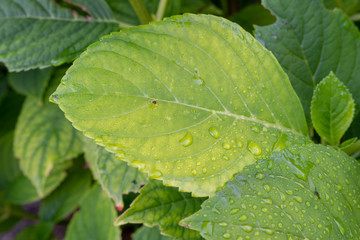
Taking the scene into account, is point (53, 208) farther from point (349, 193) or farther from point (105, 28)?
point (349, 193)

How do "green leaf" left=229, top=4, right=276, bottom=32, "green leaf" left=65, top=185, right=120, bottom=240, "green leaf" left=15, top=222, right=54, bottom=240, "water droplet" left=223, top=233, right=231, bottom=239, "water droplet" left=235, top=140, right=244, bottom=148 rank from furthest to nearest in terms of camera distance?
"green leaf" left=15, top=222, right=54, bottom=240 → "green leaf" left=229, top=4, right=276, bottom=32 → "green leaf" left=65, top=185, right=120, bottom=240 → "water droplet" left=235, top=140, right=244, bottom=148 → "water droplet" left=223, top=233, right=231, bottom=239

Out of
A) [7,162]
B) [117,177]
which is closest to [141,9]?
[117,177]

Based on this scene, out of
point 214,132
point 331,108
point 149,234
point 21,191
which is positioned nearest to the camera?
point 214,132

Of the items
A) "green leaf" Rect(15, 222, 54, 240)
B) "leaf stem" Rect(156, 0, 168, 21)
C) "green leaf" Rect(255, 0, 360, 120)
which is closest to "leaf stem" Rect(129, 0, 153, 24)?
"leaf stem" Rect(156, 0, 168, 21)

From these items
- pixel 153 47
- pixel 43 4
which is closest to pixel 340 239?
pixel 153 47

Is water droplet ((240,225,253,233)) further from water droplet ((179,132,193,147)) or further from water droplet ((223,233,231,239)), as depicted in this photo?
water droplet ((179,132,193,147))

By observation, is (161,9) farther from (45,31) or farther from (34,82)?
(34,82)
